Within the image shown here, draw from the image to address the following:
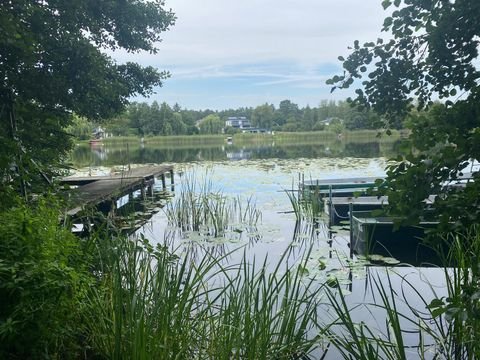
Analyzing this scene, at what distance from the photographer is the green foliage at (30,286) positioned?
1813mm

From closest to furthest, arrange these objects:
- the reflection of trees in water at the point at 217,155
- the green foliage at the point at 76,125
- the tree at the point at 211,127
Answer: the green foliage at the point at 76,125
the reflection of trees in water at the point at 217,155
the tree at the point at 211,127

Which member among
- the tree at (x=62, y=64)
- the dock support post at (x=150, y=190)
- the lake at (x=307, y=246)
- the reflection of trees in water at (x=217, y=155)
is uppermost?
the tree at (x=62, y=64)

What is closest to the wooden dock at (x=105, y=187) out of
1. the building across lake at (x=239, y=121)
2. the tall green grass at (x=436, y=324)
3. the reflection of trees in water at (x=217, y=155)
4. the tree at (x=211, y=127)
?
the tall green grass at (x=436, y=324)

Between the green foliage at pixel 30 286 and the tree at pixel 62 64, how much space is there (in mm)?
561

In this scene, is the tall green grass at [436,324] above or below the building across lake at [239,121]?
below

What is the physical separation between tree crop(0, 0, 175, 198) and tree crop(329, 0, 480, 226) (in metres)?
2.04

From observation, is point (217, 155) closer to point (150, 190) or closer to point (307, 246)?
point (150, 190)

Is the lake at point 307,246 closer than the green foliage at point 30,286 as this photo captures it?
No

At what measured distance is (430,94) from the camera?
5.13 ft

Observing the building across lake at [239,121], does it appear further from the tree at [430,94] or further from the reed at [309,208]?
the tree at [430,94]

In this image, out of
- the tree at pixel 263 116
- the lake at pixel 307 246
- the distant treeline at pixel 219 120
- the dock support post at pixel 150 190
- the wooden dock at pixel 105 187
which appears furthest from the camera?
the tree at pixel 263 116

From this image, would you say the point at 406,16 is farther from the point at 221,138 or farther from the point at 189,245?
the point at 221,138

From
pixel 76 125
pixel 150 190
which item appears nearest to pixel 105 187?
pixel 76 125

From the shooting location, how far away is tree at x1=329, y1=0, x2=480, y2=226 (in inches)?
48.1
